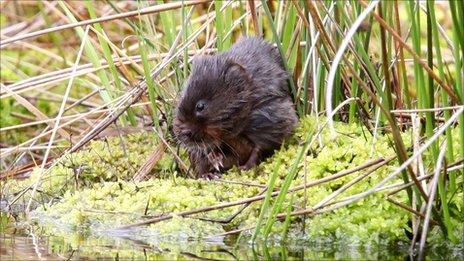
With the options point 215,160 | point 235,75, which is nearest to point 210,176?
point 215,160

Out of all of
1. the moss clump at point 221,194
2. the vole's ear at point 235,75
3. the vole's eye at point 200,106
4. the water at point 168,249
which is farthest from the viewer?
the vole's ear at point 235,75

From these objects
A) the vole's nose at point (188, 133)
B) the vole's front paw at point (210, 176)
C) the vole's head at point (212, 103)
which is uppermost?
the vole's head at point (212, 103)

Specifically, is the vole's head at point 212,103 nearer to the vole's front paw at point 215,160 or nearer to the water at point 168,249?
the vole's front paw at point 215,160

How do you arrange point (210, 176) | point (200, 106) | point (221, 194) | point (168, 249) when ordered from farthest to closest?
point (210, 176)
point (200, 106)
point (221, 194)
point (168, 249)

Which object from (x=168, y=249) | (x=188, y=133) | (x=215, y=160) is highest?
(x=188, y=133)

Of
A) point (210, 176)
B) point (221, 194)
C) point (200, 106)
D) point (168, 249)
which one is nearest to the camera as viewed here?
point (168, 249)

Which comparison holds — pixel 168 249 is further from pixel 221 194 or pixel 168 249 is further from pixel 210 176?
pixel 210 176

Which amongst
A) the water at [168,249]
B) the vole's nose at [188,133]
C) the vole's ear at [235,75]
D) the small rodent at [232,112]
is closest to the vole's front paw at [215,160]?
the small rodent at [232,112]

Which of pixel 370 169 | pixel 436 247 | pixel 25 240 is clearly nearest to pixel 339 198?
pixel 370 169
